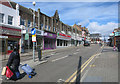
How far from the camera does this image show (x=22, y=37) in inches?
743

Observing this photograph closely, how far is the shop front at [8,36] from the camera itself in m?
15.3

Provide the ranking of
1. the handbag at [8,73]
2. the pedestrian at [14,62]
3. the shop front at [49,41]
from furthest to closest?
1. the shop front at [49,41]
2. the pedestrian at [14,62]
3. the handbag at [8,73]

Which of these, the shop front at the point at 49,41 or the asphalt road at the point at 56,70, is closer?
the asphalt road at the point at 56,70

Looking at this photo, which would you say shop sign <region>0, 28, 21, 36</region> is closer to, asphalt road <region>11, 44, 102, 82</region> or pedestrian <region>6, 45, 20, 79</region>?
asphalt road <region>11, 44, 102, 82</region>

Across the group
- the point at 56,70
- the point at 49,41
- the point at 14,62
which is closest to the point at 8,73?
the point at 14,62

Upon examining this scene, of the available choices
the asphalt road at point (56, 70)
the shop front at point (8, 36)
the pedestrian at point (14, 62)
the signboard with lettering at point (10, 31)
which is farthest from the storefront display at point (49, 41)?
the pedestrian at point (14, 62)

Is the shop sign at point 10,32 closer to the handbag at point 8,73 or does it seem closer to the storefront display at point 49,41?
the storefront display at point 49,41

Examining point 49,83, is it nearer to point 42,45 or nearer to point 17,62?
point 17,62

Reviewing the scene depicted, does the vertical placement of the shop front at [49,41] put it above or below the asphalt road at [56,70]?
above

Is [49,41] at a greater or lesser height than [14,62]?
greater

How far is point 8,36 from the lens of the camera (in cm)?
1614

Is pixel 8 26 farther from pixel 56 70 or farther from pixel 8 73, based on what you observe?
pixel 8 73

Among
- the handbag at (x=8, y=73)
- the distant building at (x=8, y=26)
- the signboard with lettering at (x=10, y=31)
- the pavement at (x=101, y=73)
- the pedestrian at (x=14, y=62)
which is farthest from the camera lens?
the distant building at (x=8, y=26)

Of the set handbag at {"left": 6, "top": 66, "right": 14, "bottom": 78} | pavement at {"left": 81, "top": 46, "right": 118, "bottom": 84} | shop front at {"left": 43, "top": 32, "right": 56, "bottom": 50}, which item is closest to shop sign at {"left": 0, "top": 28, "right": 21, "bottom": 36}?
shop front at {"left": 43, "top": 32, "right": 56, "bottom": 50}
